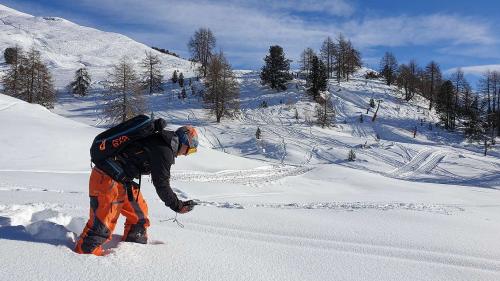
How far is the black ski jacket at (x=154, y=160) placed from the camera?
3557 mm

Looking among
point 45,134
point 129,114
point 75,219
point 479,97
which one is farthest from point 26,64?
point 479,97

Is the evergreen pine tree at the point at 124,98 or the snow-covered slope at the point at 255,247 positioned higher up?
the evergreen pine tree at the point at 124,98

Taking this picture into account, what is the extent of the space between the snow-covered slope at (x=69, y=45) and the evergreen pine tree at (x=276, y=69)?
14.8 meters

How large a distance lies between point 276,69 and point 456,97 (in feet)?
80.6

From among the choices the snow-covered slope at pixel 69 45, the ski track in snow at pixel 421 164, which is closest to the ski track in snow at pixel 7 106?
the ski track in snow at pixel 421 164

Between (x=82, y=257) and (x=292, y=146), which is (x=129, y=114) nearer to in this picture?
(x=292, y=146)

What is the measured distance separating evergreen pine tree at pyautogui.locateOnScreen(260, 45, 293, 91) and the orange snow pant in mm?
51455

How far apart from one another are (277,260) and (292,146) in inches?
1193

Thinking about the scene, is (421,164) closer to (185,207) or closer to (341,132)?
(341,132)

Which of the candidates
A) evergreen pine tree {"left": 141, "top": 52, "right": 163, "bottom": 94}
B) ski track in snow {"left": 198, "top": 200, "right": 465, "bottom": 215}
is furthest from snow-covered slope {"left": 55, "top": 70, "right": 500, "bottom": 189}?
ski track in snow {"left": 198, "top": 200, "right": 465, "bottom": 215}

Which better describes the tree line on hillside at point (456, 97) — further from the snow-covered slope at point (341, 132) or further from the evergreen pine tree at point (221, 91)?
the evergreen pine tree at point (221, 91)

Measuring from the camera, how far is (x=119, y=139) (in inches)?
142

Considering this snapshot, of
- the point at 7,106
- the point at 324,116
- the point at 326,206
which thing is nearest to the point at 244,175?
the point at 326,206

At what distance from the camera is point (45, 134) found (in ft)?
59.2
